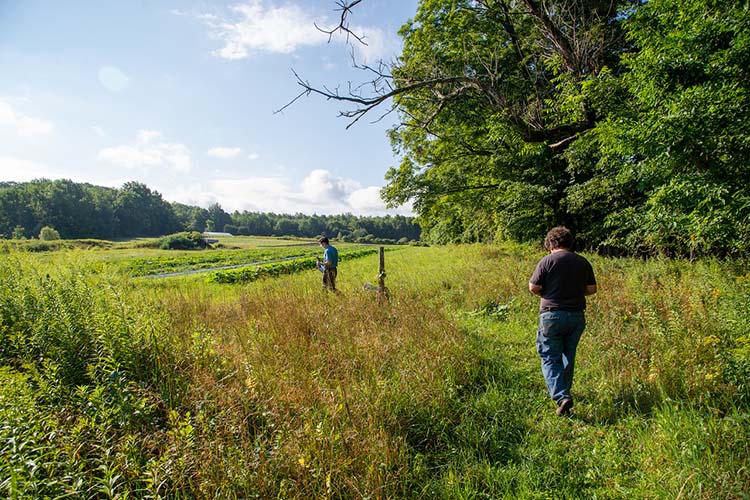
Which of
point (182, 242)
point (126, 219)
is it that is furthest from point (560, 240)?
point (126, 219)

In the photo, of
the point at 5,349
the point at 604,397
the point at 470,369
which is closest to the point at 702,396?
the point at 604,397

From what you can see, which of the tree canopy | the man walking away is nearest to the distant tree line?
the tree canopy

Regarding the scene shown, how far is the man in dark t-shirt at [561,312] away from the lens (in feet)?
11.4

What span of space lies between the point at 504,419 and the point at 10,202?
102 meters

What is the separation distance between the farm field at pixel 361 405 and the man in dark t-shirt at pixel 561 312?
0.40 metres

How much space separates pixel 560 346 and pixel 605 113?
7.51 m

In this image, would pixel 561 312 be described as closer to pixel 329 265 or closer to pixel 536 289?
pixel 536 289

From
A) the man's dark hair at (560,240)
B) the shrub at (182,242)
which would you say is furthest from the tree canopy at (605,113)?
the shrub at (182,242)

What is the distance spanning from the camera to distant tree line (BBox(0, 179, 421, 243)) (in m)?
67.9

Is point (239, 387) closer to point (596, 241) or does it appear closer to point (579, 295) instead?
point (579, 295)

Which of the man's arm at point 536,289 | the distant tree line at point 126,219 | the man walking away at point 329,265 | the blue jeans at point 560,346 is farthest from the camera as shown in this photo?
the distant tree line at point 126,219

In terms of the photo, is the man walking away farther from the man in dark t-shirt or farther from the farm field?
the man in dark t-shirt

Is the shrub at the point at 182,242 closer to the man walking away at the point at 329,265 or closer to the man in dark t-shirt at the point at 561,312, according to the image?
the man walking away at the point at 329,265

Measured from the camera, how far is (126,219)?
8931cm
